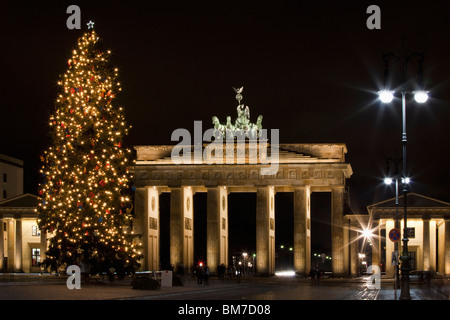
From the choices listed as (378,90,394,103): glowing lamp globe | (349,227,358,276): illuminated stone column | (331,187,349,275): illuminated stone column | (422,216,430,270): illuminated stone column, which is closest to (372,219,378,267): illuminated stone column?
(349,227,358,276): illuminated stone column


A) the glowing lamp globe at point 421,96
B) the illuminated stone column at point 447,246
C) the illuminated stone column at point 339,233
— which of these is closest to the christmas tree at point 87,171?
the glowing lamp globe at point 421,96

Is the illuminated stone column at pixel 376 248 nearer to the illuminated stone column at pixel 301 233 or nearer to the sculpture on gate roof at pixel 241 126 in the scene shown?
the illuminated stone column at pixel 301 233

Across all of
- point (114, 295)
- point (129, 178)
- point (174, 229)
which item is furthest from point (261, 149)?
point (114, 295)

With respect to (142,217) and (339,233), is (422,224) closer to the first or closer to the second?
(339,233)

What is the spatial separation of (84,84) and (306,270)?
43135 millimetres

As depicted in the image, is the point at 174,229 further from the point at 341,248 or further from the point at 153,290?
the point at 153,290

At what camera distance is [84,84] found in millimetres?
49094

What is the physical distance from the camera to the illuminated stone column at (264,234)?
87188mm

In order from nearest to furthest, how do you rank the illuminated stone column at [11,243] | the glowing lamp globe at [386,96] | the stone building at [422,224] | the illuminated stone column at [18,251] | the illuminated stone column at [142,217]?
the glowing lamp globe at [386,96] → the illuminated stone column at [142,217] → the stone building at [422,224] → the illuminated stone column at [18,251] → the illuminated stone column at [11,243]

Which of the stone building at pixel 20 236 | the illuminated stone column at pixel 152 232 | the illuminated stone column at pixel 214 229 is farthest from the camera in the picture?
the stone building at pixel 20 236

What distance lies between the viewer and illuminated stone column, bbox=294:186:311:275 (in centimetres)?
8631

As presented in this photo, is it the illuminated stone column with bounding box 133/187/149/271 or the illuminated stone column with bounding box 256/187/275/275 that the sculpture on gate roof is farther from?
the illuminated stone column with bounding box 133/187/149/271

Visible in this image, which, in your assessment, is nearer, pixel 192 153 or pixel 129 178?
pixel 129 178

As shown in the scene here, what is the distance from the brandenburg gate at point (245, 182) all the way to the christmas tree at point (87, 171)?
3927 centimetres
